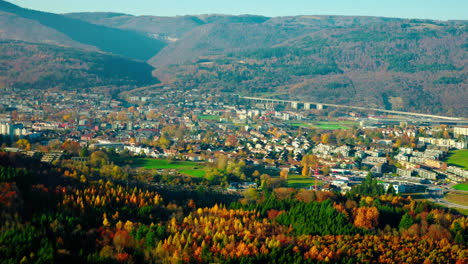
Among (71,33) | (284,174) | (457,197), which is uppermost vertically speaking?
(71,33)

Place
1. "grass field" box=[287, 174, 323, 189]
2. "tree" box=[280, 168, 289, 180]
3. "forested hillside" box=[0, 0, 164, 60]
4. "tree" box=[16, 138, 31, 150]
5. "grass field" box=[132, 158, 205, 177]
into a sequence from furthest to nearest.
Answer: "forested hillside" box=[0, 0, 164, 60]
"tree" box=[16, 138, 31, 150]
"grass field" box=[132, 158, 205, 177]
"tree" box=[280, 168, 289, 180]
"grass field" box=[287, 174, 323, 189]

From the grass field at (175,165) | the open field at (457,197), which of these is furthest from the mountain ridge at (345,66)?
the grass field at (175,165)

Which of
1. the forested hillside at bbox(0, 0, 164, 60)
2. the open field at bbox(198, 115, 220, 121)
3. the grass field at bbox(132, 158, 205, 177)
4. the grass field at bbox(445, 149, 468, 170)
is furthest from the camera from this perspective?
the forested hillside at bbox(0, 0, 164, 60)

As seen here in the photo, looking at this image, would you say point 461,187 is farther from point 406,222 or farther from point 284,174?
point 406,222

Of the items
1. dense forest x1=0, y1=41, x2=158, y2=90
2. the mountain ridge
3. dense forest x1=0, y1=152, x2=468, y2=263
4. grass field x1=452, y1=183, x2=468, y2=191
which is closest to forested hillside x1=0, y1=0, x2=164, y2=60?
the mountain ridge

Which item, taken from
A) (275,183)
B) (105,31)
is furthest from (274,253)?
(105,31)

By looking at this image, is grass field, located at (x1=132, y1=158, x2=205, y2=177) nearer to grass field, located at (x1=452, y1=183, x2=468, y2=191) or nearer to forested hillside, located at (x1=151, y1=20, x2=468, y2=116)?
Answer: grass field, located at (x1=452, y1=183, x2=468, y2=191)

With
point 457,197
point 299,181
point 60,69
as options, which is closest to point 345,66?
point 60,69
